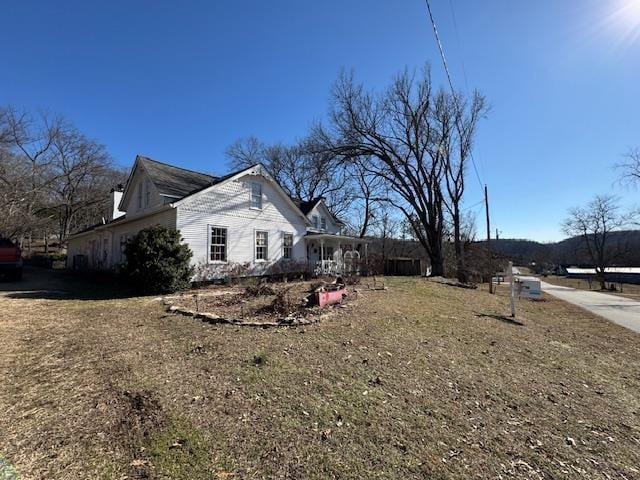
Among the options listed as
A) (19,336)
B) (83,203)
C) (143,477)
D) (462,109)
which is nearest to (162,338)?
(19,336)

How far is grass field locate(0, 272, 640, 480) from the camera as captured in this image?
114 inches

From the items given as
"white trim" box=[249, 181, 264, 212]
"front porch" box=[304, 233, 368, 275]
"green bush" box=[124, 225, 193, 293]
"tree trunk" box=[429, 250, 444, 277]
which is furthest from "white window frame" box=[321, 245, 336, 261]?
"green bush" box=[124, 225, 193, 293]

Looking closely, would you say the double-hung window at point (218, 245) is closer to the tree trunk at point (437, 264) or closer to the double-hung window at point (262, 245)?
the double-hung window at point (262, 245)

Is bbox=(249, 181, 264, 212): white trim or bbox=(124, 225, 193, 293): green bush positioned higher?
bbox=(249, 181, 264, 212): white trim

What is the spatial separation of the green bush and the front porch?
933 centimetres

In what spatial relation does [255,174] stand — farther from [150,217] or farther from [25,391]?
[25,391]

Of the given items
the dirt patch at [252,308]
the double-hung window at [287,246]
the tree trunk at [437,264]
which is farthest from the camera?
the tree trunk at [437,264]

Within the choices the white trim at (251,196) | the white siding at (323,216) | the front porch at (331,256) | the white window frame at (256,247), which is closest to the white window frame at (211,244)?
the white window frame at (256,247)

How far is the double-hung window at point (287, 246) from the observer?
1968 centimetres

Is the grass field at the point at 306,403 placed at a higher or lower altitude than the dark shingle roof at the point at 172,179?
A: lower

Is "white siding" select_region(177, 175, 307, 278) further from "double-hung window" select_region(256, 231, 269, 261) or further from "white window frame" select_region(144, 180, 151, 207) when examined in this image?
"white window frame" select_region(144, 180, 151, 207)

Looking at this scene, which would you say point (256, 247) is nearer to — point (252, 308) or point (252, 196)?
point (252, 196)

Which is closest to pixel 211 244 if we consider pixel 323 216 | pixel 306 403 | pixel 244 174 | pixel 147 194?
pixel 244 174

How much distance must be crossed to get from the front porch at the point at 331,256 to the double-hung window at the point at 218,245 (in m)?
5.88
